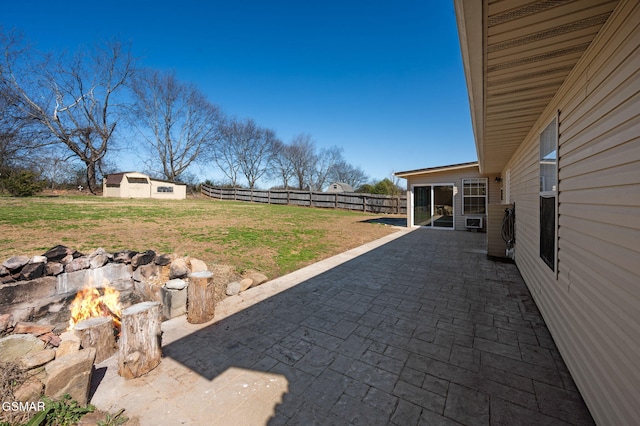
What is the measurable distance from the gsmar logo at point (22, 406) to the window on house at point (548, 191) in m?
4.44

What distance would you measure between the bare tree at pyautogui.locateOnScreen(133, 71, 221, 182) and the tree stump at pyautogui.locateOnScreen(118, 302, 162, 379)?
27.2 m

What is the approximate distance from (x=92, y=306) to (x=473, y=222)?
38.4ft

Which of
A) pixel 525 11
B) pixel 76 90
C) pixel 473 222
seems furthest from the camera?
pixel 76 90

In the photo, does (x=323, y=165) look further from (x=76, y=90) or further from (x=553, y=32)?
(x=553, y=32)

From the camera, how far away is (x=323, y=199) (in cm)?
2008

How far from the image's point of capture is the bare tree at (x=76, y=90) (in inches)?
653

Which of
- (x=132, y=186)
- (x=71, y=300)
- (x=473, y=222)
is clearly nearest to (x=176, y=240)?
(x=71, y=300)

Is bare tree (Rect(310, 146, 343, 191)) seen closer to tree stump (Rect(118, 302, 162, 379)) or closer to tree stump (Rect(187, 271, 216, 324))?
tree stump (Rect(187, 271, 216, 324))

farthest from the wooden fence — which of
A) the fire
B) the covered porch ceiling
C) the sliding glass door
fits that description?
the fire

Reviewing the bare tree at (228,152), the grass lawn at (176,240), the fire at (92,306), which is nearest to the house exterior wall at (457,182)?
the grass lawn at (176,240)

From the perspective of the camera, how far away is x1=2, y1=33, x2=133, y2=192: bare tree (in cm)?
1659

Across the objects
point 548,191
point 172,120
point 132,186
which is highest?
point 172,120

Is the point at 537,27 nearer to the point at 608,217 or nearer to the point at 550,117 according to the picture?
the point at 608,217

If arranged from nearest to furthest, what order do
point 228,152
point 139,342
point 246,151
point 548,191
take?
point 139,342
point 548,191
point 228,152
point 246,151
